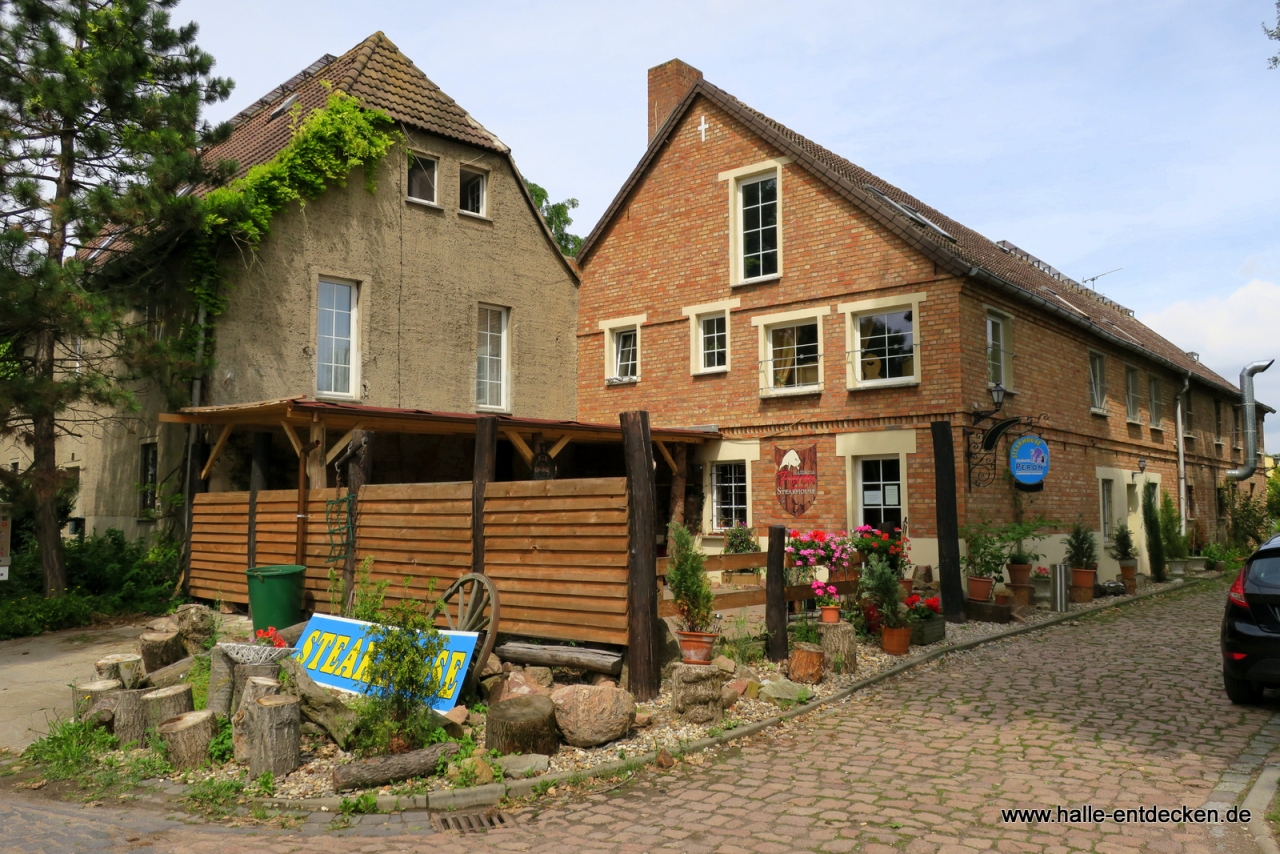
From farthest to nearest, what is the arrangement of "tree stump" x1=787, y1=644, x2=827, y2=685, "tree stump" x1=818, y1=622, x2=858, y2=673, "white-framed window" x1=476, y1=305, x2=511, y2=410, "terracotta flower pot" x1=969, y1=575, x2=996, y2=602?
1. "white-framed window" x1=476, y1=305, x2=511, y2=410
2. "terracotta flower pot" x1=969, y1=575, x2=996, y2=602
3. "tree stump" x1=818, y1=622, x2=858, y2=673
4. "tree stump" x1=787, y1=644, x2=827, y2=685

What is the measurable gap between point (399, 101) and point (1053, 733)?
14933 millimetres

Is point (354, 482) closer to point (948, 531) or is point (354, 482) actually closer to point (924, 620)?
point (924, 620)

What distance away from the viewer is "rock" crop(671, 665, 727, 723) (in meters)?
7.05

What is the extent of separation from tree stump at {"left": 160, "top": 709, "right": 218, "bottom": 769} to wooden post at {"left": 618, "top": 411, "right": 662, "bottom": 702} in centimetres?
317

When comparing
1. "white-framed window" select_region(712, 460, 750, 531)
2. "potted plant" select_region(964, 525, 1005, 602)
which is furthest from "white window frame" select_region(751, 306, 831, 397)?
"potted plant" select_region(964, 525, 1005, 602)

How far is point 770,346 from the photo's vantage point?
1723 cm

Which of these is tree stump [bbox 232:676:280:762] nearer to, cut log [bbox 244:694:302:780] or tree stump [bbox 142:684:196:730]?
cut log [bbox 244:694:302:780]

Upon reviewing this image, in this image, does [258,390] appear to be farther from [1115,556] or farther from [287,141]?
[1115,556]

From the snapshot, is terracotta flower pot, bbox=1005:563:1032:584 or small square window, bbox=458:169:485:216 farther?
small square window, bbox=458:169:485:216

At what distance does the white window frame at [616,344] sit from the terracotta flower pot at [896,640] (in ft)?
32.4

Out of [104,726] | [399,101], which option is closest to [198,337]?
[399,101]

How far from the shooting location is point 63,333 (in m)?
12.0

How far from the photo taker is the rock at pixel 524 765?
5.88 meters

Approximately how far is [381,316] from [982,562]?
35.1 ft
